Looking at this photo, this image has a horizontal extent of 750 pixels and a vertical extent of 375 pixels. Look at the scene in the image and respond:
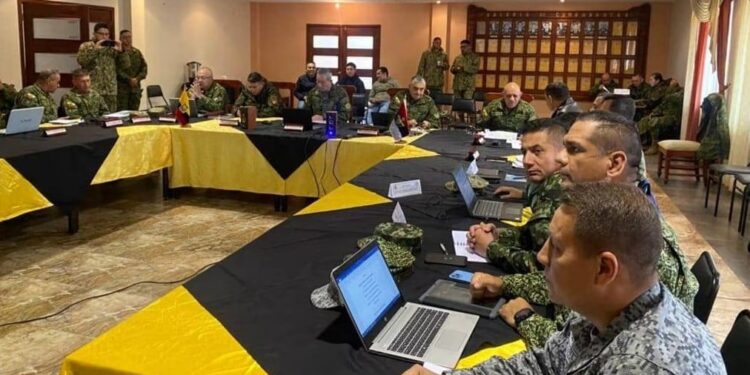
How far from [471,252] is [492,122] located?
396cm

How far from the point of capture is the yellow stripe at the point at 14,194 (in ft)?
12.4

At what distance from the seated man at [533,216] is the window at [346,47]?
10097 millimetres

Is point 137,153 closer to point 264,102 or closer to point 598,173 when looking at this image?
point 264,102

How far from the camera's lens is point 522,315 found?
161 cm

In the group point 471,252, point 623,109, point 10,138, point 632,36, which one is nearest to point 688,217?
point 623,109

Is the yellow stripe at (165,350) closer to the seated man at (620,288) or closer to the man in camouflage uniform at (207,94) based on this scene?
the seated man at (620,288)

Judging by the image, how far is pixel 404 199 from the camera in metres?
3.01

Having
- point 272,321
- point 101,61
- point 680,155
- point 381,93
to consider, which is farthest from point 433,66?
point 272,321

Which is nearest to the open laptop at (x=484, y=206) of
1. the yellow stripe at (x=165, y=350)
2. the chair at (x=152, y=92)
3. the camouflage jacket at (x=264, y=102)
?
the yellow stripe at (x=165, y=350)

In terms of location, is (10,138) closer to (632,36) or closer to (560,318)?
(560,318)

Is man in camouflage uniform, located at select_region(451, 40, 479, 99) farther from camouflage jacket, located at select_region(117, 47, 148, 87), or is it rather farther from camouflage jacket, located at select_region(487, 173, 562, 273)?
camouflage jacket, located at select_region(487, 173, 562, 273)

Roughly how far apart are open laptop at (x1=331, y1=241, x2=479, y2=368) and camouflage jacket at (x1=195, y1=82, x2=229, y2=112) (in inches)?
211

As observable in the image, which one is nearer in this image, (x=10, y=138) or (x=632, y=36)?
(x=10, y=138)

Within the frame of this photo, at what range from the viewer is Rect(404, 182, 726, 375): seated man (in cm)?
93
